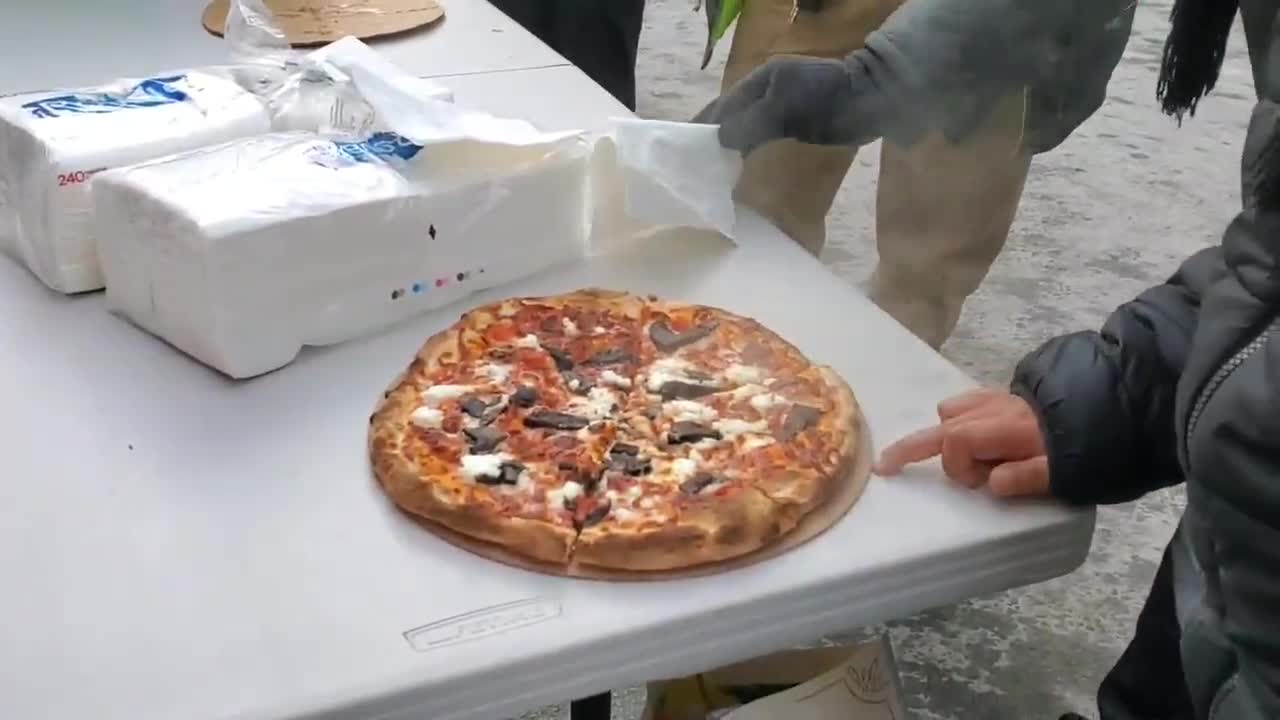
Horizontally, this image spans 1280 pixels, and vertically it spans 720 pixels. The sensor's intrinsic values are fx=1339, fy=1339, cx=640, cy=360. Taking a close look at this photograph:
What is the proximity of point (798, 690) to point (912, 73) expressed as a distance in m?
0.50

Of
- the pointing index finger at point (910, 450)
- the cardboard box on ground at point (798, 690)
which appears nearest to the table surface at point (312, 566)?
the pointing index finger at point (910, 450)

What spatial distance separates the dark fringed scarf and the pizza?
30cm

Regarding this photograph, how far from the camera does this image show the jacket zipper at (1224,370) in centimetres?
60

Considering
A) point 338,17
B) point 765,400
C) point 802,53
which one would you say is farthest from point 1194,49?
point 338,17

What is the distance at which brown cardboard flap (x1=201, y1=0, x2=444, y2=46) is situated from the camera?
1394mm

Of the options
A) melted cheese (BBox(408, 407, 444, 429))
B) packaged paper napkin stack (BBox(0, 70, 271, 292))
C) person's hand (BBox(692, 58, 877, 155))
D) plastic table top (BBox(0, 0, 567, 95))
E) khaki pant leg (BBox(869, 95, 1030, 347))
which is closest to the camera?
melted cheese (BBox(408, 407, 444, 429))

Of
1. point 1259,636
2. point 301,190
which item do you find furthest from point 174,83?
point 1259,636

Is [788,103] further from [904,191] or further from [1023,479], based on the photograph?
[904,191]

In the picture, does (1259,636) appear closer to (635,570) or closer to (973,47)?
(635,570)

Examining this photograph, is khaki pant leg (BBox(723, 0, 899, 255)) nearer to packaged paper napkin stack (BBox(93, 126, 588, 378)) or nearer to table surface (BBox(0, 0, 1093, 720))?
packaged paper napkin stack (BBox(93, 126, 588, 378))

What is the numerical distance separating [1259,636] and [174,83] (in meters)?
0.89

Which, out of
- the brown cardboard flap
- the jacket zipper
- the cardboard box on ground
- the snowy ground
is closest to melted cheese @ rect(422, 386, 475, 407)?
the cardboard box on ground

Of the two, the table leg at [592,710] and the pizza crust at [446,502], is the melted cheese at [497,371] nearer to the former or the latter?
the pizza crust at [446,502]

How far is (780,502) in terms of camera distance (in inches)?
29.1
